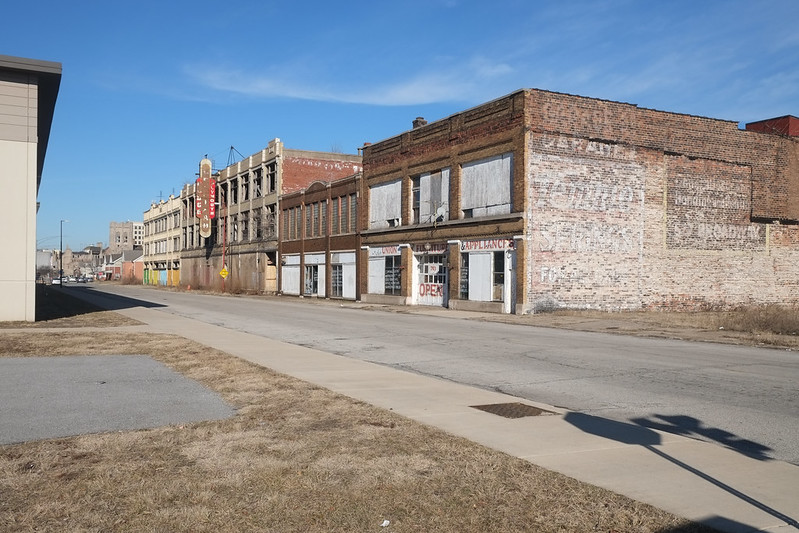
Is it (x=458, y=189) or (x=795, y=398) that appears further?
(x=458, y=189)

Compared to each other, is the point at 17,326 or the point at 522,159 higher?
the point at 522,159

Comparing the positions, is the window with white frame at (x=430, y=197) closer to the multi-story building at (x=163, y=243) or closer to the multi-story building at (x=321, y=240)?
the multi-story building at (x=321, y=240)

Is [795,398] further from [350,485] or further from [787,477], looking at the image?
[350,485]

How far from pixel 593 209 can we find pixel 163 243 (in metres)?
82.7

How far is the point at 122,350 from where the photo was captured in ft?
50.1

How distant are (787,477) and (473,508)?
9.36ft

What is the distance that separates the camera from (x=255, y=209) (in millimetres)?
63719

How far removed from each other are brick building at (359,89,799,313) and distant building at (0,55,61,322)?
59.1ft

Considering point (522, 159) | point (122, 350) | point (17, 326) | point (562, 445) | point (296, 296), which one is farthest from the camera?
point (296, 296)

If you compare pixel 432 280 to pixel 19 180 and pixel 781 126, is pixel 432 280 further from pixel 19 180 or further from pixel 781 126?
pixel 781 126

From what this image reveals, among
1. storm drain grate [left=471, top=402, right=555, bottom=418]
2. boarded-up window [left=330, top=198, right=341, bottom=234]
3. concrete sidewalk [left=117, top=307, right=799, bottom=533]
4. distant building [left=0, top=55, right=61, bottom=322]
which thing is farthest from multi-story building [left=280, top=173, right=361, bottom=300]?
storm drain grate [left=471, top=402, right=555, bottom=418]

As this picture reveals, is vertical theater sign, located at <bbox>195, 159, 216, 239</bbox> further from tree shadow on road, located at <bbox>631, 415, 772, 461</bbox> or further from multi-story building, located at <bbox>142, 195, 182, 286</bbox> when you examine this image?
tree shadow on road, located at <bbox>631, 415, 772, 461</bbox>

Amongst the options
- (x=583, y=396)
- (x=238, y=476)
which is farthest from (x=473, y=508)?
(x=583, y=396)

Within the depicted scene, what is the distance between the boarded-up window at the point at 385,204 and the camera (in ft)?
130
